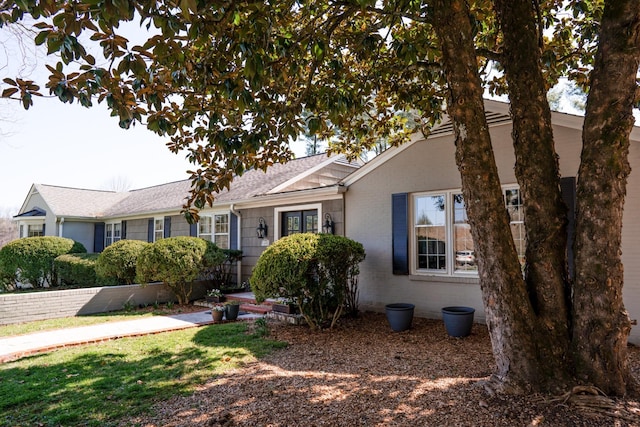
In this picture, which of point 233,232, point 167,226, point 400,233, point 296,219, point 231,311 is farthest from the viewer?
point 167,226

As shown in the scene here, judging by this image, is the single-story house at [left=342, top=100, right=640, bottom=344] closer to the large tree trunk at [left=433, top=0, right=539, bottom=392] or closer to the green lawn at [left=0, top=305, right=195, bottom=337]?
the large tree trunk at [left=433, top=0, right=539, bottom=392]

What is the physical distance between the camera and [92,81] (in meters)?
3.49

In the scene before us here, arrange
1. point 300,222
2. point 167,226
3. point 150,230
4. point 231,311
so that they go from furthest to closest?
1. point 150,230
2. point 167,226
3. point 300,222
4. point 231,311

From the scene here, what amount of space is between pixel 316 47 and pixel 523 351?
3676mm

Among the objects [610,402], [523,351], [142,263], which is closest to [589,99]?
[523,351]

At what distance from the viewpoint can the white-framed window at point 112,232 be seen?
1777 centimetres

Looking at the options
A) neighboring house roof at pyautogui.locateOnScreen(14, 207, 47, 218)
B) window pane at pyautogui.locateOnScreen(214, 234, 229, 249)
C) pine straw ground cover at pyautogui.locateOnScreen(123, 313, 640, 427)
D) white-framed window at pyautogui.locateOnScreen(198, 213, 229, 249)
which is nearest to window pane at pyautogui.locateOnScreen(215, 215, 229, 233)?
white-framed window at pyautogui.locateOnScreen(198, 213, 229, 249)

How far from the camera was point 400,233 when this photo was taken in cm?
793

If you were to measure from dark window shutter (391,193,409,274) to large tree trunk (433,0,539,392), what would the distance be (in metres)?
4.21

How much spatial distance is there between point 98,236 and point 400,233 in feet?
53.2

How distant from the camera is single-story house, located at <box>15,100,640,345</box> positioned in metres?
6.28

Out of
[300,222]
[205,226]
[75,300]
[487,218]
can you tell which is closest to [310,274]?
[300,222]

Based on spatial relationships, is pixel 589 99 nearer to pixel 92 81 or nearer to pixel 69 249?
pixel 92 81

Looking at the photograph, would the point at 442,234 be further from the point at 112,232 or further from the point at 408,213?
the point at 112,232
